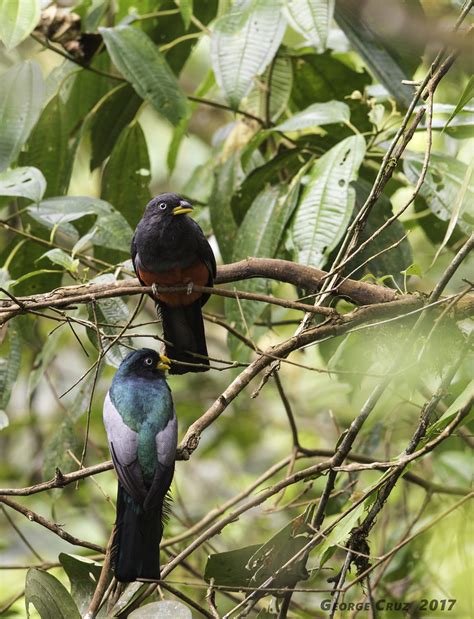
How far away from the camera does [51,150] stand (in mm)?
4113

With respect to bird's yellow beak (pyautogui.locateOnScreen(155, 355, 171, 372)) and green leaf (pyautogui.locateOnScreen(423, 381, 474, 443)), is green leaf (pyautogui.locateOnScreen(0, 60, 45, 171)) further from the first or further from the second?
green leaf (pyautogui.locateOnScreen(423, 381, 474, 443))

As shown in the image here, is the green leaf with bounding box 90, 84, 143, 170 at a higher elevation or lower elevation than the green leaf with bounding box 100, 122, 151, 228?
higher

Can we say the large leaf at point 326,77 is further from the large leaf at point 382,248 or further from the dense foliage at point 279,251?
the large leaf at point 382,248

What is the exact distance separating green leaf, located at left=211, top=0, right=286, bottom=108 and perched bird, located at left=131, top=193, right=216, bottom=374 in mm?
601

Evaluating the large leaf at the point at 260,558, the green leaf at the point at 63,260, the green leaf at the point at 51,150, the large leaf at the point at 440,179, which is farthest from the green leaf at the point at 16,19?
the large leaf at the point at 260,558

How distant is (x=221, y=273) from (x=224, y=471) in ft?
15.4

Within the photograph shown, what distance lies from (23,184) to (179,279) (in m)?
0.78

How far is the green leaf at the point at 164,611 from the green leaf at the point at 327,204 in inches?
50.8

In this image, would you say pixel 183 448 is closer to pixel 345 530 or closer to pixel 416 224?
pixel 345 530

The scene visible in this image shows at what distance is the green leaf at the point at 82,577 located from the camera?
9.64 ft

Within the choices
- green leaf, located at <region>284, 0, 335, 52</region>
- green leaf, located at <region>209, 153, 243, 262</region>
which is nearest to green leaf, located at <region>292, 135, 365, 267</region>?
green leaf, located at <region>284, 0, 335, 52</region>

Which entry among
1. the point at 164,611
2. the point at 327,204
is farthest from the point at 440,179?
the point at 164,611

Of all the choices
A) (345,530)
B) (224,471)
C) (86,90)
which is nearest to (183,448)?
(345,530)

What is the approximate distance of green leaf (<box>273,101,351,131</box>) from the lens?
3.47 m
